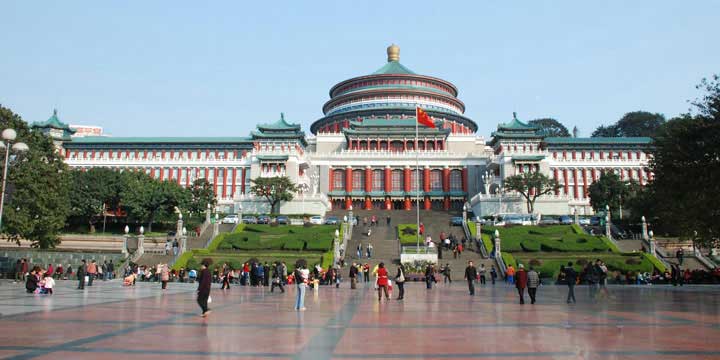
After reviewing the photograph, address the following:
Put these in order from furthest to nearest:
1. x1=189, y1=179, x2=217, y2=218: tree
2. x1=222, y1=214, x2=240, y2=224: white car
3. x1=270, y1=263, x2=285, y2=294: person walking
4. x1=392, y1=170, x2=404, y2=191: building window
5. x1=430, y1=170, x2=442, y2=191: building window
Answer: x1=392, y1=170, x2=404, y2=191: building window → x1=430, y1=170, x2=442, y2=191: building window → x1=189, y1=179, x2=217, y2=218: tree → x1=222, y1=214, x2=240, y2=224: white car → x1=270, y1=263, x2=285, y2=294: person walking

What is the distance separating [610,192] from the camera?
74.6 meters

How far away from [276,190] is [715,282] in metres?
52.5

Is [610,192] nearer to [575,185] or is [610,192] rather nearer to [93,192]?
[575,185]

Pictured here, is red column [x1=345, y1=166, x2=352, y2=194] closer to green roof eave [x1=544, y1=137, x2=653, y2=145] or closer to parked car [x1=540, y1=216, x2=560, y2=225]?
parked car [x1=540, y1=216, x2=560, y2=225]

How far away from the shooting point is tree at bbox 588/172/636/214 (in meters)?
73.8

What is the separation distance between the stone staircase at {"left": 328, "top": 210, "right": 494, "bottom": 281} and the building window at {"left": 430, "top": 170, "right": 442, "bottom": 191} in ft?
35.4

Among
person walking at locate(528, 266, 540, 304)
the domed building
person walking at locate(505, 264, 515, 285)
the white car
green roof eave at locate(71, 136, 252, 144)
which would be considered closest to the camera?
person walking at locate(528, 266, 540, 304)

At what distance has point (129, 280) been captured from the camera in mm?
33844

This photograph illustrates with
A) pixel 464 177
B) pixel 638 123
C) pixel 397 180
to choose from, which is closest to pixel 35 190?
Answer: pixel 397 180

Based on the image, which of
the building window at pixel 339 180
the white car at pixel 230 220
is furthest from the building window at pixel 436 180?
the white car at pixel 230 220

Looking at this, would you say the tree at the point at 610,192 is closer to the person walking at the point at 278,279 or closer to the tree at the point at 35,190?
the person walking at the point at 278,279

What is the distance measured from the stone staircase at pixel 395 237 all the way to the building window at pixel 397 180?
970 cm

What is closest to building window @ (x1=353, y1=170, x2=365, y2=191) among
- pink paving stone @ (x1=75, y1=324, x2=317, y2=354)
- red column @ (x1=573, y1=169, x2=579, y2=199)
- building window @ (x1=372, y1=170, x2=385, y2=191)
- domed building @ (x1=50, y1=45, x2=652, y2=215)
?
domed building @ (x1=50, y1=45, x2=652, y2=215)

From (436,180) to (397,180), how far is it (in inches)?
250
